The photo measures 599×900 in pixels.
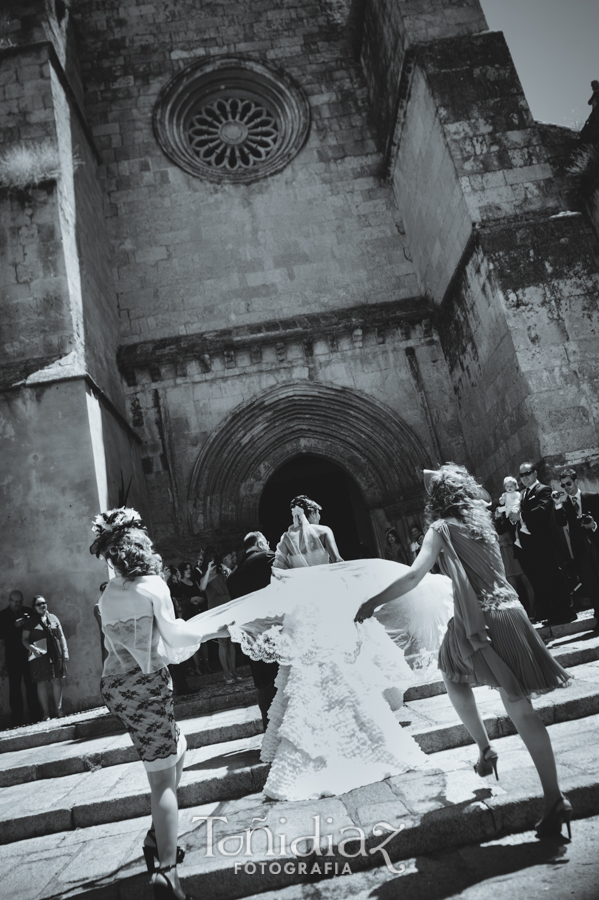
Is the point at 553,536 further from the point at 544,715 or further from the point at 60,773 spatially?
the point at 60,773

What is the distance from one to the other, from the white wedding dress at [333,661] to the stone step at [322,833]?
0.15 metres

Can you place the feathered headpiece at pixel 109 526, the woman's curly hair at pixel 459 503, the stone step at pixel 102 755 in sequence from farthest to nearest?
the stone step at pixel 102 755, the woman's curly hair at pixel 459 503, the feathered headpiece at pixel 109 526

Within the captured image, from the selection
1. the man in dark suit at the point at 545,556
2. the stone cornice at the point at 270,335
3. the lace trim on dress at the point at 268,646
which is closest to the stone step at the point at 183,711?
the man in dark suit at the point at 545,556

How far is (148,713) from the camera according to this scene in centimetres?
250

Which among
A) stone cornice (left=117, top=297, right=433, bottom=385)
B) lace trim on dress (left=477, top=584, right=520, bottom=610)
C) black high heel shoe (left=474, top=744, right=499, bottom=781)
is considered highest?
stone cornice (left=117, top=297, right=433, bottom=385)

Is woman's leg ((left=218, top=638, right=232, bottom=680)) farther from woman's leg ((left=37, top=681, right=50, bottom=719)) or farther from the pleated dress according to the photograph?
the pleated dress

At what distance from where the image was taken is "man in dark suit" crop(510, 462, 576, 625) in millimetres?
6051

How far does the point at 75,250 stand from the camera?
912cm

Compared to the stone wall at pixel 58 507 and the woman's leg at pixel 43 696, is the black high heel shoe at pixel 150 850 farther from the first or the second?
the stone wall at pixel 58 507

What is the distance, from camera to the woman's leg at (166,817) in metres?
2.30

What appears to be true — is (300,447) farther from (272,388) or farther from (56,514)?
(56,514)

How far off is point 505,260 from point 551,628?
17.2 feet

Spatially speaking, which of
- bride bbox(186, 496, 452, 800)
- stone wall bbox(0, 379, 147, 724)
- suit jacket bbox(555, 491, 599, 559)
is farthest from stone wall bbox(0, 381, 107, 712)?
suit jacket bbox(555, 491, 599, 559)

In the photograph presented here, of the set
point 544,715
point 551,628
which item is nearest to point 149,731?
point 544,715
